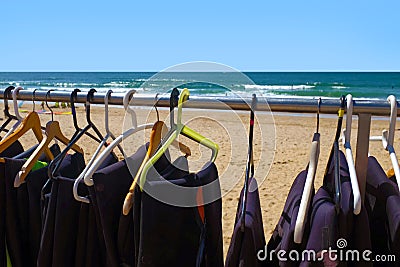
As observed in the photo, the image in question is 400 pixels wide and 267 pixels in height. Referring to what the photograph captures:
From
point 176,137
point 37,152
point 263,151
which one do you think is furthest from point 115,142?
point 263,151

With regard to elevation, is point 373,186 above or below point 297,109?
below

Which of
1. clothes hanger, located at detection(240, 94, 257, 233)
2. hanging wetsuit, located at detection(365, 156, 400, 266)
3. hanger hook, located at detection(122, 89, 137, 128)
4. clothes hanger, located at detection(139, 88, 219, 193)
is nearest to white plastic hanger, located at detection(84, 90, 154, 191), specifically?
hanger hook, located at detection(122, 89, 137, 128)

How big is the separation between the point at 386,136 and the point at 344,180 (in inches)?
6.4

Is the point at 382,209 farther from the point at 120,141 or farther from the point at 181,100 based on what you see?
the point at 120,141

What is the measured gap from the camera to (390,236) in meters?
0.80

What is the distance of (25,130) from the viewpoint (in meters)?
1.17

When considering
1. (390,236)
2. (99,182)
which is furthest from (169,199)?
(390,236)

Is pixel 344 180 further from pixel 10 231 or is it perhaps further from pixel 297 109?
pixel 10 231

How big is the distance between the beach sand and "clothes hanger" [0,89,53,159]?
0.78 feet

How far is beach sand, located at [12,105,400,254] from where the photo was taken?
1.53 meters

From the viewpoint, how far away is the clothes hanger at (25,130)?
1137 mm

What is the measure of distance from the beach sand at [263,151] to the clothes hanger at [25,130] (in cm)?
24

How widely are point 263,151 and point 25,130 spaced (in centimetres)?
83

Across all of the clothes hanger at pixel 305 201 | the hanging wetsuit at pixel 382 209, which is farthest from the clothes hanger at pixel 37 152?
the hanging wetsuit at pixel 382 209
